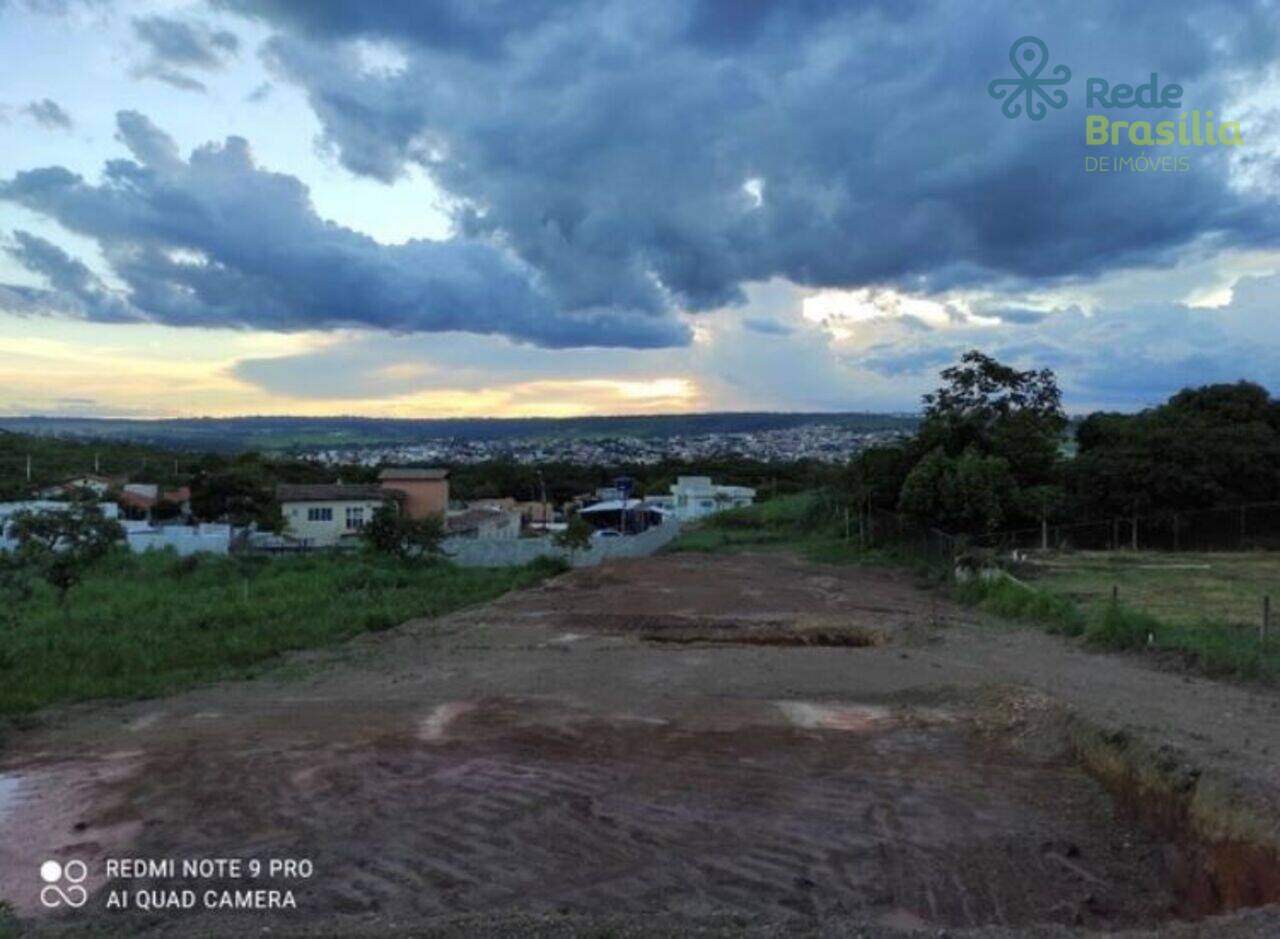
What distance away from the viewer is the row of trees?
1394 inches

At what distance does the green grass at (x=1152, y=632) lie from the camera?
543 inches

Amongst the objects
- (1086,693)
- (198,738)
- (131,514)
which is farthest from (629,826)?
(131,514)

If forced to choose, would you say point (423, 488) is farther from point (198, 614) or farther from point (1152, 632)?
point (1152, 632)

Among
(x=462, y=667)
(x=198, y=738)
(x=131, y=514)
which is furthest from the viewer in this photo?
(x=131, y=514)

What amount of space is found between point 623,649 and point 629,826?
10.1m

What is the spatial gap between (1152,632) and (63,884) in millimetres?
15179

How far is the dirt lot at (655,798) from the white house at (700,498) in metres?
66.4

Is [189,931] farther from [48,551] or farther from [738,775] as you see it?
[48,551]

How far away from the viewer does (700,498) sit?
83875mm

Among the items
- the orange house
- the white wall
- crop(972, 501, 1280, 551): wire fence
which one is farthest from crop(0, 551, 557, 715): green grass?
the orange house

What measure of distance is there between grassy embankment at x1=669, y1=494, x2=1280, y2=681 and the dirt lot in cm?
85

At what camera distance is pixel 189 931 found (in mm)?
5836

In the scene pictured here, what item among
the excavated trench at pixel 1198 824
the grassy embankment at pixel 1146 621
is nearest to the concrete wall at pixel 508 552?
the grassy embankment at pixel 1146 621

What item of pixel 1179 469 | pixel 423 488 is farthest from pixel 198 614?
pixel 423 488
